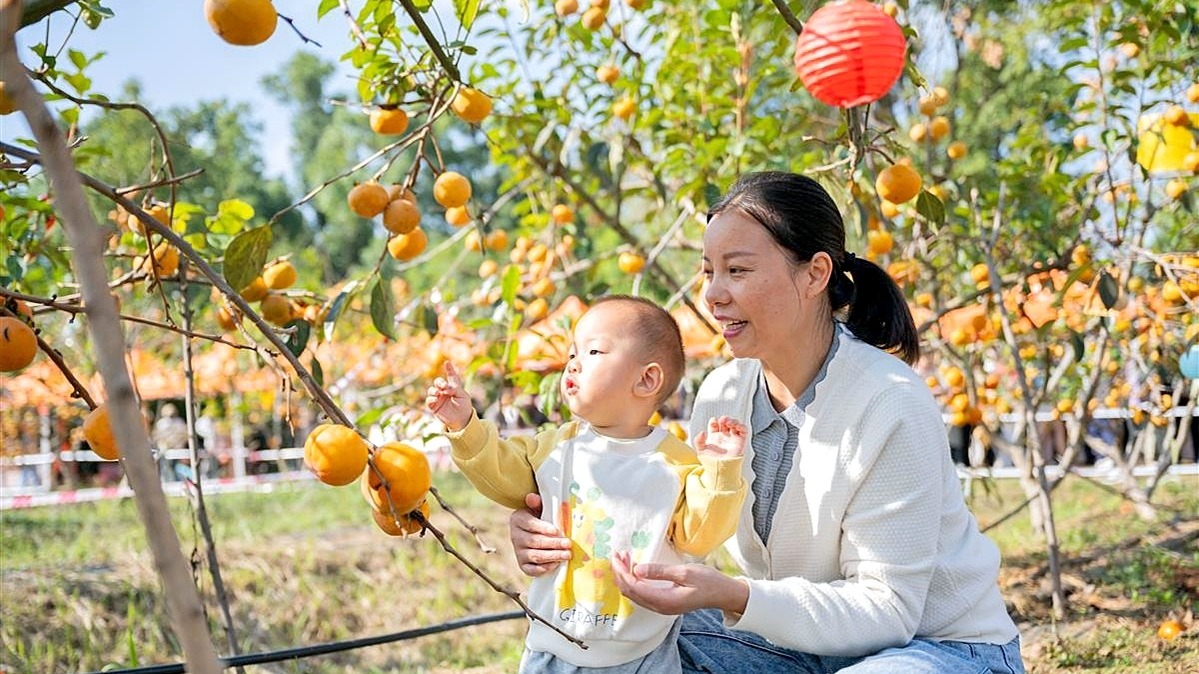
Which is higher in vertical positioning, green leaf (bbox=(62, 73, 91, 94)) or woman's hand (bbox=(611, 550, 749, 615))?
green leaf (bbox=(62, 73, 91, 94))

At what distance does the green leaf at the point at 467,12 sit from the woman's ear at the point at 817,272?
722 mm

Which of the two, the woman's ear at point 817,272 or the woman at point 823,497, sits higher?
the woman's ear at point 817,272

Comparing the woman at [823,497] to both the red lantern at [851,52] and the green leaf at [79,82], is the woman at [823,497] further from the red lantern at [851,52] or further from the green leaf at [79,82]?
the green leaf at [79,82]

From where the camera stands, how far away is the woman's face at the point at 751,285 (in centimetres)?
153

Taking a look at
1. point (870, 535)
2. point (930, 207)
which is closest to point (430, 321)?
point (930, 207)

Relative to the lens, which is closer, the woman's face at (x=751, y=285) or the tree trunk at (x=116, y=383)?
the tree trunk at (x=116, y=383)

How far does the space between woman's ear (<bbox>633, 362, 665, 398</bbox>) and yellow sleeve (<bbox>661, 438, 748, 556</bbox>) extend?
114 mm

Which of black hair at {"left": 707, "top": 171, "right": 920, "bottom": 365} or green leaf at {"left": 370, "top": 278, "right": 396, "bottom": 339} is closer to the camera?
black hair at {"left": 707, "top": 171, "right": 920, "bottom": 365}

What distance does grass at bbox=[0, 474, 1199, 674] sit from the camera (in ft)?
9.37

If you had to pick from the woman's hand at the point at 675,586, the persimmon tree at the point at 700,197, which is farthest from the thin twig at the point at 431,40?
the woman's hand at the point at 675,586

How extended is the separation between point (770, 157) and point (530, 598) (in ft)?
5.81

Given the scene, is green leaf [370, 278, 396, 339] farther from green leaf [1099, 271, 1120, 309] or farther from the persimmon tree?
green leaf [1099, 271, 1120, 309]

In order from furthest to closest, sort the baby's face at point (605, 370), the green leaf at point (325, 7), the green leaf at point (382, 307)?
1. the green leaf at point (325, 7)
2. the green leaf at point (382, 307)
3. the baby's face at point (605, 370)

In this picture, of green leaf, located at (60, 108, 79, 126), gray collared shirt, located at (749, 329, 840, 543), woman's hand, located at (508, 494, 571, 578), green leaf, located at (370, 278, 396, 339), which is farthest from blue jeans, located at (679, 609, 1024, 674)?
green leaf, located at (60, 108, 79, 126)
